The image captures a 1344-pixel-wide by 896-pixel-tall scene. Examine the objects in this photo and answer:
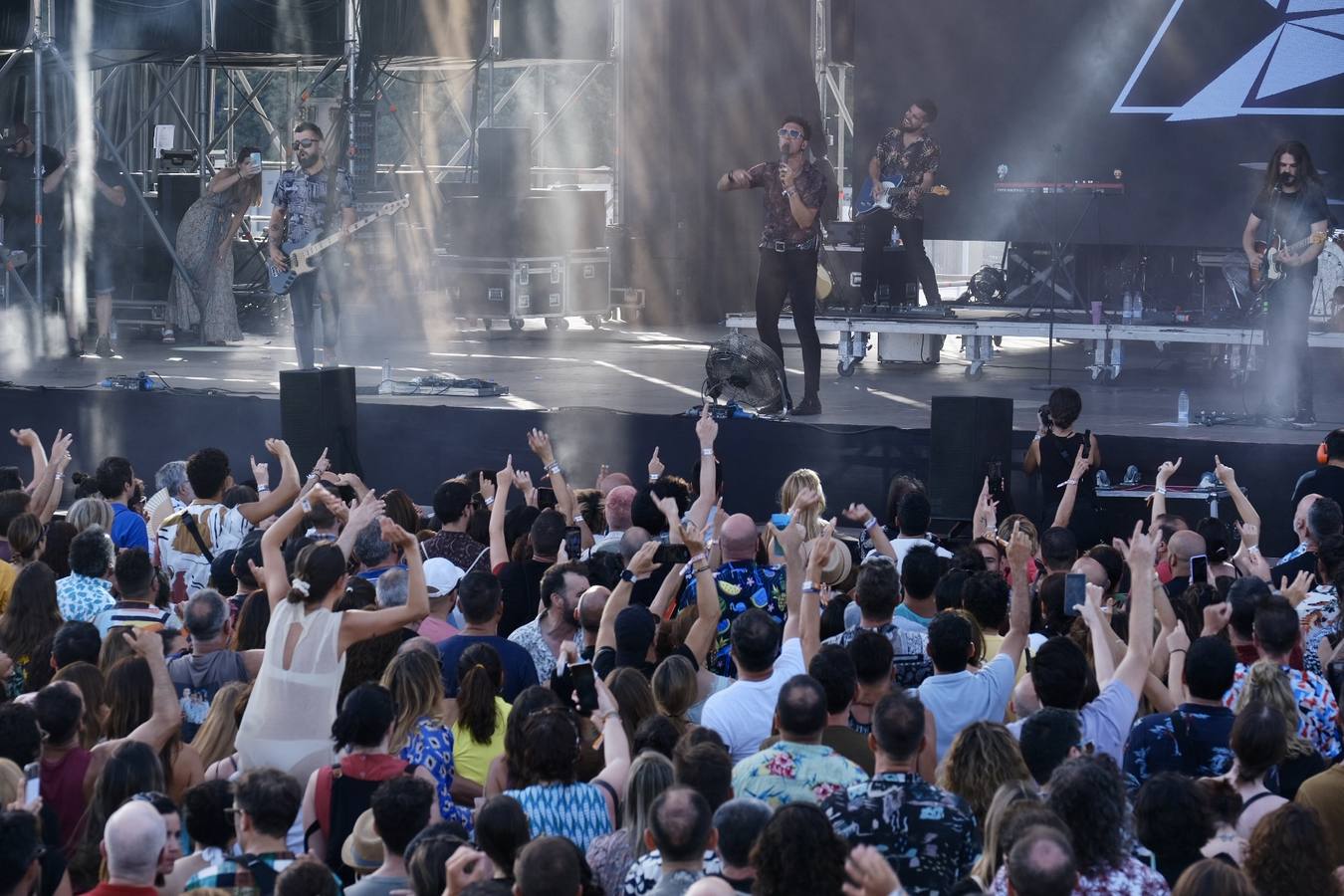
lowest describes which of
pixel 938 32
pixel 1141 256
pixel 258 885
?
pixel 258 885

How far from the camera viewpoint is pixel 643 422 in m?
9.63

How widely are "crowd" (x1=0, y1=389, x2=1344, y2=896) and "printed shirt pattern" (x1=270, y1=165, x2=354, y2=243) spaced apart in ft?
21.0

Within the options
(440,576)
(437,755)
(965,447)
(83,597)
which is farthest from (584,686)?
(965,447)

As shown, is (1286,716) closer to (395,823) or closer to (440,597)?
(395,823)

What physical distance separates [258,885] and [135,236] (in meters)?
14.4

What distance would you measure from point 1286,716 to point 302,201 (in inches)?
389

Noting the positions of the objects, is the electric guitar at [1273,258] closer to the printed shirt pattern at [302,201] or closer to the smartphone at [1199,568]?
the smartphone at [1199,568]

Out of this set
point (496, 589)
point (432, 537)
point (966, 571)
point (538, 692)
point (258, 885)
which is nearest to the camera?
point (258, 885)

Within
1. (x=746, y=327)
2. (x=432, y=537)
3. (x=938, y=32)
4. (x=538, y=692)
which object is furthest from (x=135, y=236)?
(x=538, y=692)

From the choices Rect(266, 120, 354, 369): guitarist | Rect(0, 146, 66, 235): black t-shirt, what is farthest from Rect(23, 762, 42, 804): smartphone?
Rect(0, 146, 66, 235): black t-shirt

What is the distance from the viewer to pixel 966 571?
5641 mm

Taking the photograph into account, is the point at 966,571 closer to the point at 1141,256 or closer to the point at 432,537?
the point at 432,537

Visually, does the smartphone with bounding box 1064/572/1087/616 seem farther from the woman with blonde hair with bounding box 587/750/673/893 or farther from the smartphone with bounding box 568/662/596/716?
the woman with blonde hair with bounding box 587/750/673/893

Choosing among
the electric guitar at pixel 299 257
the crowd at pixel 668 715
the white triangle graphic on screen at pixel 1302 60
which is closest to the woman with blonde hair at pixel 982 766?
the crowd at pixel 668 715
